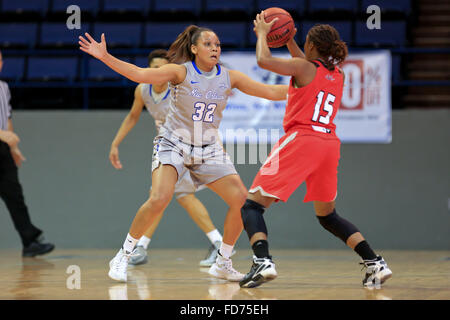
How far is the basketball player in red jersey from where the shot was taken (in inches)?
158

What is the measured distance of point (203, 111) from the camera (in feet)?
15.2

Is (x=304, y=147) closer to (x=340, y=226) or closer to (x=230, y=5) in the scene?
(x=340, y=226)

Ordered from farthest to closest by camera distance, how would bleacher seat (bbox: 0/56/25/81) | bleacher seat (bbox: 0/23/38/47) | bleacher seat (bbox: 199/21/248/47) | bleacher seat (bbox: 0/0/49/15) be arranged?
bleacher seat (bbox: 0/0/49/15)
bleacher seat (bbox: 0/23/38/47)
bleacher seat (bbox: 199/21/248/47)
bleacher seat (bbox: 0/56/25/81)

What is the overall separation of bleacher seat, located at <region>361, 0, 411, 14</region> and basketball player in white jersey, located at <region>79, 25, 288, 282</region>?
5.41 m

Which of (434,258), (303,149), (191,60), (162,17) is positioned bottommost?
(434,258)

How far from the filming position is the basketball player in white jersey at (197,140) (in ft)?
14.9

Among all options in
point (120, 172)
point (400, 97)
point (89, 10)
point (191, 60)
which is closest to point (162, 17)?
point (89, 10)

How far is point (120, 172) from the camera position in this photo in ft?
26.2

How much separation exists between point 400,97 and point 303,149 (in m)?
4.71

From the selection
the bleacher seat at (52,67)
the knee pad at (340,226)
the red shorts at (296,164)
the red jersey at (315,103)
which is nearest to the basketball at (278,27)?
the red jersey at (315,103)

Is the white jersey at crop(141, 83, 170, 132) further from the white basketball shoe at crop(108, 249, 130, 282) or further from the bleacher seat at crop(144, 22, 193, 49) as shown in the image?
the bleacher seat at crop(144, 22, 193, 49)

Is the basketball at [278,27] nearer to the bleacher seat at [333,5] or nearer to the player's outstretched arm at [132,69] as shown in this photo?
the player's outstretched arm at [132,69]

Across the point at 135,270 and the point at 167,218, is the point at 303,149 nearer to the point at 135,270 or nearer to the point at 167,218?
the point at 135,270

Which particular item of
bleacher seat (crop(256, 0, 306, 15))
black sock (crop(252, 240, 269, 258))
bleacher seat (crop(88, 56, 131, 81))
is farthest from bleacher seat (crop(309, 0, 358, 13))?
black sock (crop(252, 240, 269, 258))
